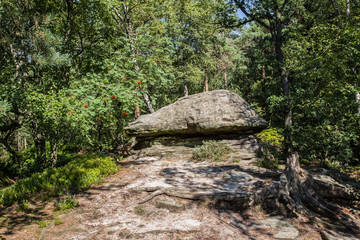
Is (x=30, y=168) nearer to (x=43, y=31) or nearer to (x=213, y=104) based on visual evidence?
(x=43, y=31)

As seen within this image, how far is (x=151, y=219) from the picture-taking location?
4027 mm

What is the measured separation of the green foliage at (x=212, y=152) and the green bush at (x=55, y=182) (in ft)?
12.6

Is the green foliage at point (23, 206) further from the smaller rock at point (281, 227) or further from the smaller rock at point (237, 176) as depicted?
the smaller rock at point (237, 176)

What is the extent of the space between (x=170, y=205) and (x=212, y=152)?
15.1ft

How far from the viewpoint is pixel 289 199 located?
4.57m

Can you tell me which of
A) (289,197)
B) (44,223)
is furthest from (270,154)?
(44,223)

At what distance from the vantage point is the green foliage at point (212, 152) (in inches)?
336

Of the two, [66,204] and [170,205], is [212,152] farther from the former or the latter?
[66,204]

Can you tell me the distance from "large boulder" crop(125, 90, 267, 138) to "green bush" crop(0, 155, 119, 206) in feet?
13.8

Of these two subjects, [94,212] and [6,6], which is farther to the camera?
[6,6]

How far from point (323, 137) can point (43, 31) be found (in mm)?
12684

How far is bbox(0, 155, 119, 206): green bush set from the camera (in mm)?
4695

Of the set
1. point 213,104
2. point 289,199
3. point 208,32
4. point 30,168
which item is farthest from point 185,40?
point 289,199

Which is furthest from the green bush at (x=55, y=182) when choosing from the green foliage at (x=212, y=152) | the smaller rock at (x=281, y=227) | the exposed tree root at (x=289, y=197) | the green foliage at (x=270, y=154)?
the green foliage at (x=270, y=154)
